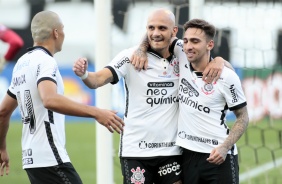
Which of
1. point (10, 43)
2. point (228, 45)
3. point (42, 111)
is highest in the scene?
point (228, 45)

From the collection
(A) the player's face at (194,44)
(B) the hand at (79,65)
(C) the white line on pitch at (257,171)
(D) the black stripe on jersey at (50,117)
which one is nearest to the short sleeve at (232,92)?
(A) the player's face at (194,44)

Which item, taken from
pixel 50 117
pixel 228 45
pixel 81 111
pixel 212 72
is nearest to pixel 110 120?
pixel 81 111

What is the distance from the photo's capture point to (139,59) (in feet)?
21.2

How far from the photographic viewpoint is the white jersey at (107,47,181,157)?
646 centimetres

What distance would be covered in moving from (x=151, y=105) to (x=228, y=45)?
538 centimetres

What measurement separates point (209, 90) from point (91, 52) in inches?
673

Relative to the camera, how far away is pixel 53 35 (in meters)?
6.02

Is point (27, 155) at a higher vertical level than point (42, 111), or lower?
lower

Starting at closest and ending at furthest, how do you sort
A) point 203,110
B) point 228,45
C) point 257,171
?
point 203,110 → point 228,45 → point 257,171

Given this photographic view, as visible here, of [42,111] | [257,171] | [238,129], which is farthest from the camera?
[257,171]

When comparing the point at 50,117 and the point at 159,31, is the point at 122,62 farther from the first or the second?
the point at 50,117

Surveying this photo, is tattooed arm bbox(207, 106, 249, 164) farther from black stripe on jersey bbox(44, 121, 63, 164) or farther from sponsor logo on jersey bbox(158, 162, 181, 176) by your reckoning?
black stripe on jersey bbox(44, 121, 63, 164)

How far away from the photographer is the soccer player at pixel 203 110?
634cm

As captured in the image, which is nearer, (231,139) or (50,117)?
(50,117)
